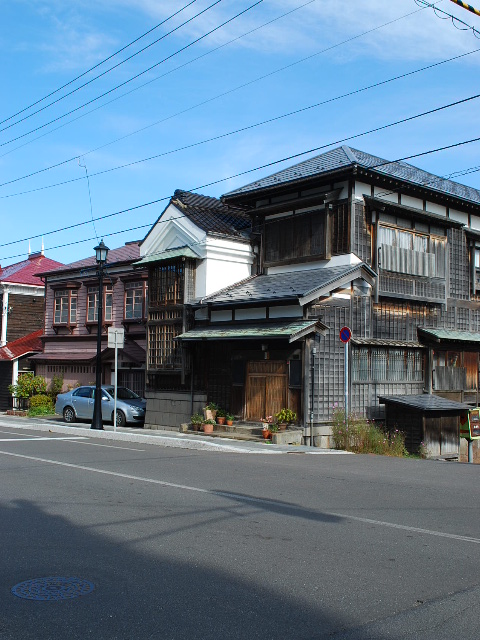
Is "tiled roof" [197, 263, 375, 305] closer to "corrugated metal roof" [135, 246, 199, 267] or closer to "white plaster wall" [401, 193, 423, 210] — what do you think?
"corrugated metal roof" [135, 246, 199, 267]

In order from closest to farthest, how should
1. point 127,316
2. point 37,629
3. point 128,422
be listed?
point 37,629, point 128,422, point 127,316

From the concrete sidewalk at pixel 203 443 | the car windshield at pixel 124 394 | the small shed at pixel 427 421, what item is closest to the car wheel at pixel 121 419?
the car windshield at pixel 124 394

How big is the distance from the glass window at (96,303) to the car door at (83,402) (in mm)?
5579

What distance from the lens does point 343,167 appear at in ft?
67.9

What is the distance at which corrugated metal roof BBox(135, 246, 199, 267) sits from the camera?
23.7 m

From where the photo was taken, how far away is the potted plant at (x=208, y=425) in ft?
71.3

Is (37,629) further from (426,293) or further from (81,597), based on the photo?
(426,293)

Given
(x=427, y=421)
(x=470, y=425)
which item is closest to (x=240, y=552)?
(x=427, y=421)

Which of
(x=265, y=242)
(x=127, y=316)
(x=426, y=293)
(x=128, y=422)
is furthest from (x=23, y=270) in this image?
(x=426, y=293)

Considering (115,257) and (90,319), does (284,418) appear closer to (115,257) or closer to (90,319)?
(90,319)

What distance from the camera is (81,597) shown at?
5.54 metres

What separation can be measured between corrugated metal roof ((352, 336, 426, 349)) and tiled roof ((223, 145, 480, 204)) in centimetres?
512

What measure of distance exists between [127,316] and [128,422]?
24.1 feet

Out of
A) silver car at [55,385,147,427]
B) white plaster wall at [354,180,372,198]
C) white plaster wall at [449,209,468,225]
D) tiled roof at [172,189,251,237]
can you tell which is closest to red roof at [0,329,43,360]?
silver car at [55,385,147,427]
